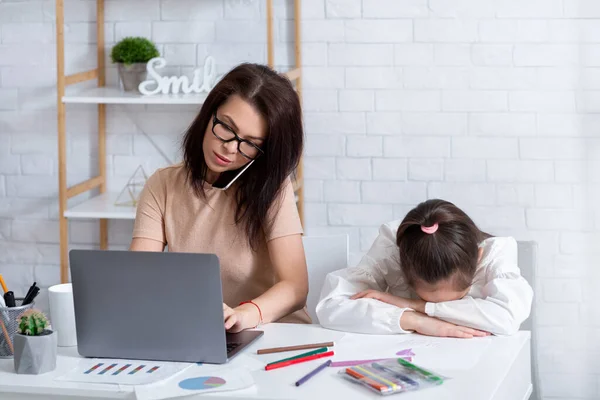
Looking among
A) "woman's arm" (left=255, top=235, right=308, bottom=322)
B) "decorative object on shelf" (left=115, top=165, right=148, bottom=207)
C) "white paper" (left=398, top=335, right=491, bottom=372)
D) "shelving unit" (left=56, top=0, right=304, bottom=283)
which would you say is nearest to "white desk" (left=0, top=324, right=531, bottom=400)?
"white paper" (left=398, top=335, right=491, bottom=372)

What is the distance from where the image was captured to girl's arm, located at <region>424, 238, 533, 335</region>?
191 cm

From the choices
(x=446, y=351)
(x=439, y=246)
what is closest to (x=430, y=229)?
(x=439, y=246)

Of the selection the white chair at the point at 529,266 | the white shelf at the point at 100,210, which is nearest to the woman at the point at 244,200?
the white chair at the point at 529,266

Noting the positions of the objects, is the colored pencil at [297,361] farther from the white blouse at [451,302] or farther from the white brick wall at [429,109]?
the white brick wall at [429,109]

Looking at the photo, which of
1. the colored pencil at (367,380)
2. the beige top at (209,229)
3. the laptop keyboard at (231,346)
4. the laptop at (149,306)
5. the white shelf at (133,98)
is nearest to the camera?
the colored pencil at (367,380)

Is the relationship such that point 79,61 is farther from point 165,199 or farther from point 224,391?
point 224,391

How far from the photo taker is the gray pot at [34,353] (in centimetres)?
170

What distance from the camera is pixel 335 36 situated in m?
3.08

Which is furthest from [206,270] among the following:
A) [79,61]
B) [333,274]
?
[79,61]

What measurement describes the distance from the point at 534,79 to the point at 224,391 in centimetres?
179

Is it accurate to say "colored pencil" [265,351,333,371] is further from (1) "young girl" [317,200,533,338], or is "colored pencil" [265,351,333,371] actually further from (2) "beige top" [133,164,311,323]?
(2) "beige top" [133,164,311,323]

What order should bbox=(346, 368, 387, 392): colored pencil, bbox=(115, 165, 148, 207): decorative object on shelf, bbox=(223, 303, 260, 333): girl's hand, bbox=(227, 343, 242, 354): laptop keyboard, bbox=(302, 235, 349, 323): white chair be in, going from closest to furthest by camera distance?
bbox=(346, 368, 387, 392): colored pencil < bbox=(227, 343, 242, 354): laptop keyboard < bbox=(223, 303, 260, 333): girl's hand < bbox=(302, 235, 349, 323): white chair < bbox=(115, 165, 148, 207): decorative object on shelf

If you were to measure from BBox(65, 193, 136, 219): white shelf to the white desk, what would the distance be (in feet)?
3.59

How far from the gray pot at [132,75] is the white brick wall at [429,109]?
0.48 feet
